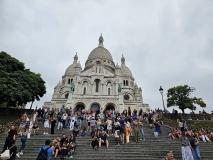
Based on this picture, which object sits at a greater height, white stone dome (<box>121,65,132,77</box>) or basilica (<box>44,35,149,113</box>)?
white stone dome (<box>121,65,132,77</box>)

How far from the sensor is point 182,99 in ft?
101

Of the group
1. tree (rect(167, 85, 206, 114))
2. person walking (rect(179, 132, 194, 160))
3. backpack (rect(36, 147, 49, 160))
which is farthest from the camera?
tree (rect(167, 85, 206, 114))

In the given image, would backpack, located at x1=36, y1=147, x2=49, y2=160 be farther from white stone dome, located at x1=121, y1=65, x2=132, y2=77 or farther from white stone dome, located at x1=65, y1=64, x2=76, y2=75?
white stone dome, located at x1=121, y1=65, x2=132, y2=77

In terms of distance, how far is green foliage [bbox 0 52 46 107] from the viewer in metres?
19.7

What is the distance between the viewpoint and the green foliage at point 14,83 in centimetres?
1972

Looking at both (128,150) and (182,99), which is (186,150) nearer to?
(128,150)

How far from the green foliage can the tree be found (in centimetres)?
2514

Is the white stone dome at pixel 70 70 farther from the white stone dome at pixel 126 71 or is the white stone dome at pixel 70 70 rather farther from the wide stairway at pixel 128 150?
the wide stairway at pixel 128 150

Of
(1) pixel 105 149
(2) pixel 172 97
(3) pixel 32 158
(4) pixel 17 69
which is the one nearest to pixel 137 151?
(1) pixel 105 149

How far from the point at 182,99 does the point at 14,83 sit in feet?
95.1

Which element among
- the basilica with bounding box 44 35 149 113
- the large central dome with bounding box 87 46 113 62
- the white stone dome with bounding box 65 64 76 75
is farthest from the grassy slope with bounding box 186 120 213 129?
the large central dome with bounding box 87 46 113 62

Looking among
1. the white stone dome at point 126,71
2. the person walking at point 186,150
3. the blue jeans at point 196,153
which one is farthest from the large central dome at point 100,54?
the person walking at point 186,150

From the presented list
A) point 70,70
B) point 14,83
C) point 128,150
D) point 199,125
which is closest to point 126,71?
point 70,70

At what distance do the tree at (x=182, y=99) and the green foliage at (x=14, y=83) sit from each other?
82.5 ft
